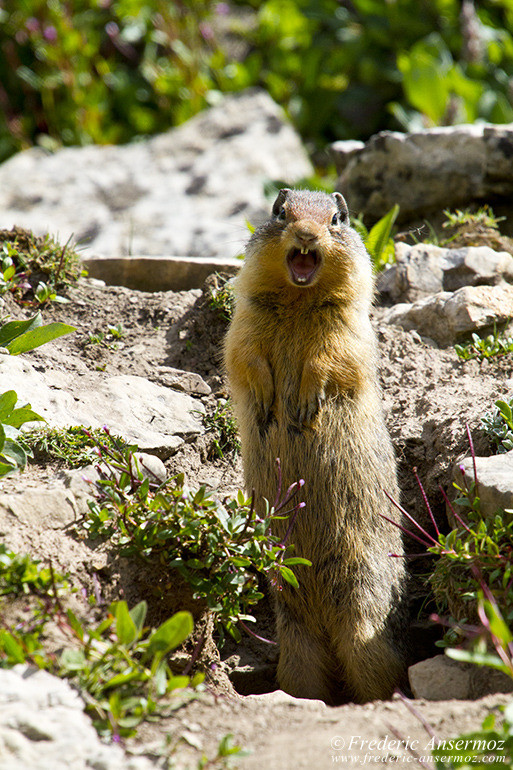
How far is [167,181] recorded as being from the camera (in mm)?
9406

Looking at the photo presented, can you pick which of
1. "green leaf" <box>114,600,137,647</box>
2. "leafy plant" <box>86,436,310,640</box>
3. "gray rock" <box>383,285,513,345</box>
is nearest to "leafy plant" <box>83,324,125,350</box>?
"leafy plant" <box>86,436,310,640</box>

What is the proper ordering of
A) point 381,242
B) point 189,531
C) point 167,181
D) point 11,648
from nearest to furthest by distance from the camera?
point 11,648
point 189,531
point 381,242
point 167,181

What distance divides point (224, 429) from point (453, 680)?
202cm

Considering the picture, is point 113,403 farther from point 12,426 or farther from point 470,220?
point 470,220

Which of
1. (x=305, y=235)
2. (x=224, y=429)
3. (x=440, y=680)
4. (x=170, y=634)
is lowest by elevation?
(x=440, y=680)

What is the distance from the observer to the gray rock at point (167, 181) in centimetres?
863

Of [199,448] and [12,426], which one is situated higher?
[12,426]

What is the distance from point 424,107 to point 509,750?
688cm

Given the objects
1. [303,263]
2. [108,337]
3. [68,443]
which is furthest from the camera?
[108,337]

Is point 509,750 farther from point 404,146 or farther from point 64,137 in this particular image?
point 64,137

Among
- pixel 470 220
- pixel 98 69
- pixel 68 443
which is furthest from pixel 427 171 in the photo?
pixel 98 69

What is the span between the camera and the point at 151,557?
11.1ft

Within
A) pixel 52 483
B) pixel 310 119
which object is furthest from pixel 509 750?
pixel 310 119

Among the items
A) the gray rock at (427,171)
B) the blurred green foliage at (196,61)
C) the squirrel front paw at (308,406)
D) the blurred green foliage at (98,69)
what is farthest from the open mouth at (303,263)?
the blurred green foliage at (98,69)
